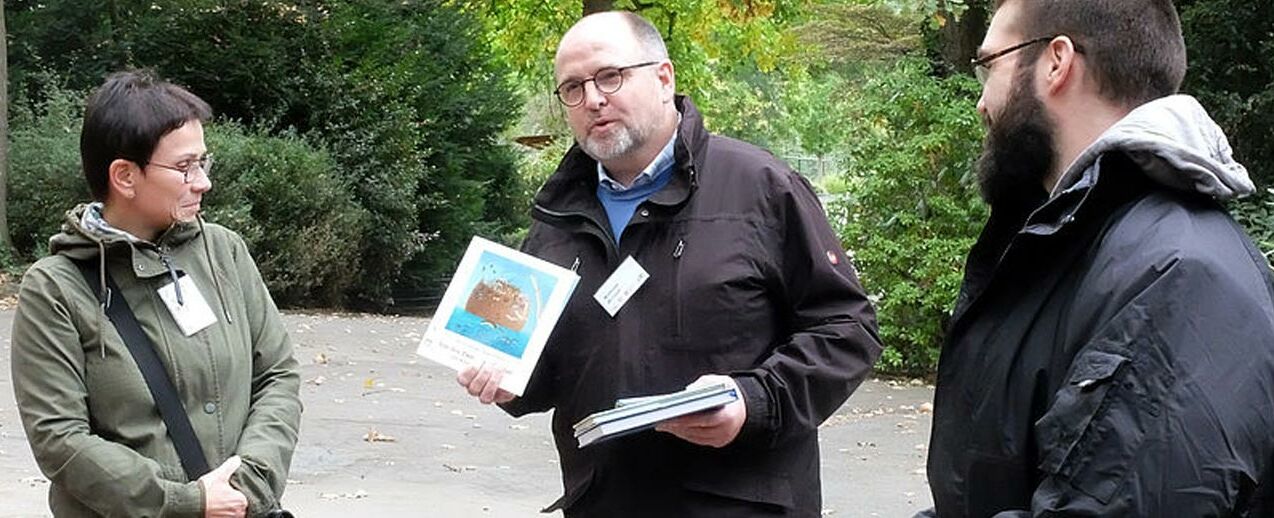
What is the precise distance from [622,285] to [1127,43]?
1.54 meters

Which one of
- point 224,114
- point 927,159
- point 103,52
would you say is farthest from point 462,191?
point 927,159

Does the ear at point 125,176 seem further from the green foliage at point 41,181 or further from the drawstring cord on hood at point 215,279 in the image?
the green foliage at point 41,181

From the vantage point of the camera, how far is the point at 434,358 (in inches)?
137

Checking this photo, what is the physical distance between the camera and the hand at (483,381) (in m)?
Result: 3.41

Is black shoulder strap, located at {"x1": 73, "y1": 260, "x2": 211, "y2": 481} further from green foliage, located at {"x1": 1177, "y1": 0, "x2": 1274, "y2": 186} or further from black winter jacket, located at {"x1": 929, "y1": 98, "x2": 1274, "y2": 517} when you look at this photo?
green foliage, located at {"x1": 1177, "y1": 0, "x2": 1274, "y2": 186}

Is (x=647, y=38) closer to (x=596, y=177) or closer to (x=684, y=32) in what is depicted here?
(x=596, y=177)

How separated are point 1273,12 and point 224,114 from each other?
12.5 meters

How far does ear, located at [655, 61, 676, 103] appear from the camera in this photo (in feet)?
12.0

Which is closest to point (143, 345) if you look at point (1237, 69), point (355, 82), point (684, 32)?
point (1237, 69)

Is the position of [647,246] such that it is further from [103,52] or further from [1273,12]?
[103,52]

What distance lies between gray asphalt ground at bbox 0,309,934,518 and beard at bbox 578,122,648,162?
4239mm

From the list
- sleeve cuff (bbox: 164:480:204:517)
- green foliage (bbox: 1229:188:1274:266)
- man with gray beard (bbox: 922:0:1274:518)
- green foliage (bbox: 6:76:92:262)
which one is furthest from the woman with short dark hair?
green foliage (bbox: 6:76:92:262)

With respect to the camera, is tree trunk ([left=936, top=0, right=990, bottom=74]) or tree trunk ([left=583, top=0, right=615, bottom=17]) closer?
tree trunk ([left=936, top=0, right=990, bottom=74])

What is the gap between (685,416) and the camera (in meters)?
3.06
